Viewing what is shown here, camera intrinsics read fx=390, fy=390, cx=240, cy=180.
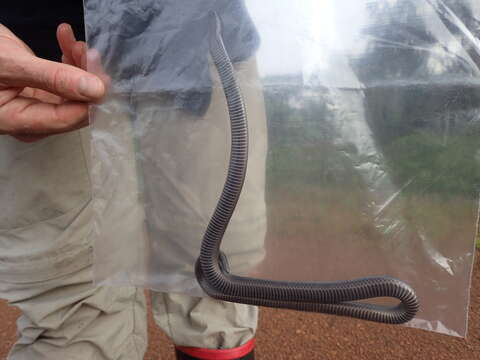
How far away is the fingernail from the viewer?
0.61m

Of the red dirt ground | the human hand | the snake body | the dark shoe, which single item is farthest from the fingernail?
the red dirt ground

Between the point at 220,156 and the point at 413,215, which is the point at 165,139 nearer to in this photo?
the point at 220,156

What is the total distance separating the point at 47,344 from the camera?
0.85 meters

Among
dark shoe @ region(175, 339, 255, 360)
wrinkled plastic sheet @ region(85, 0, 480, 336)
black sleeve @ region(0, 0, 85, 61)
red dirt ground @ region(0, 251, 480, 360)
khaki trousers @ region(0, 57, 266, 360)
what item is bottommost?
red dirt ground @ region(0, 251, 480, 360)

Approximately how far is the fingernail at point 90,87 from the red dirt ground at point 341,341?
1.25 metres

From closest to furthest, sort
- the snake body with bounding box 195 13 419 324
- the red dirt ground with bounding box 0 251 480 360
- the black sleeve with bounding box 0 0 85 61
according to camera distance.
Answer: the snake body with bounding box 195 13 419 324, the black sleeve with bounding box 0 0 85 61, the red dirt ground with bounding box 0 251 480 360

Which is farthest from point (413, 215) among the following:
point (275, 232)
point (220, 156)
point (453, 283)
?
point (220, 156)

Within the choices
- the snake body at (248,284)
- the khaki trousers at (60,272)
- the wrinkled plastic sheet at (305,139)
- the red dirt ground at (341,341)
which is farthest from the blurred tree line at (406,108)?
the red dirt ground at (341,341)

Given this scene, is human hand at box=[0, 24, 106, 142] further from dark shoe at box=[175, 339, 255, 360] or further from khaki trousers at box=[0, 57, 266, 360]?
dark shoe at box=[175, 339, 255, 360]

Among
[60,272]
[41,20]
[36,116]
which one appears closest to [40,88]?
[36,116]

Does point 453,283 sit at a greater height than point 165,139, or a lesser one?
lesser

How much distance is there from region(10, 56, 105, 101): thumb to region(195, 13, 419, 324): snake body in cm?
20

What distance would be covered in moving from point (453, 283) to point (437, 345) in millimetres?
1040

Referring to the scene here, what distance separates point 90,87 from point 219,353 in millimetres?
627
